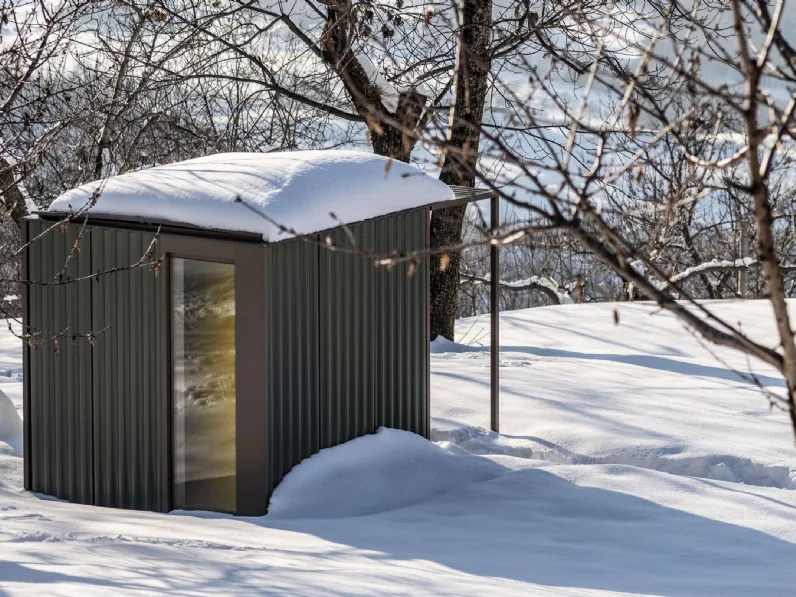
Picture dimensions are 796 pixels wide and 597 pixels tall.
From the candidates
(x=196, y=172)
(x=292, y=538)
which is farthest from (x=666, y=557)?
(x=196, y=172)

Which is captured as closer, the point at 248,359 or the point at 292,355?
the point at 248,359

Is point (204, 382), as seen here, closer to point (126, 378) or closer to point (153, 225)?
point (126, 378)

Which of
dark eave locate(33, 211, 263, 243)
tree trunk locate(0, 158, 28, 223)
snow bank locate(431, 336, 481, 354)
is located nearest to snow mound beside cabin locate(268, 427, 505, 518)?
dark eave locate(33, 211, 263, 243)

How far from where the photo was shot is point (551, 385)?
9.11 m

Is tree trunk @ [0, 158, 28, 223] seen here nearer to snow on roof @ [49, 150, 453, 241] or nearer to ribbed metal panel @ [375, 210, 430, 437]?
snow on roof @ [49, 150, 453, 241]

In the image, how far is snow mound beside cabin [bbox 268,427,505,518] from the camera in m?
5.63

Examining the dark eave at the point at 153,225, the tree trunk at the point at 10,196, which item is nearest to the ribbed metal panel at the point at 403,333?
the dark eave at the point at 153,225

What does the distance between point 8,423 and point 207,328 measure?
2.65m

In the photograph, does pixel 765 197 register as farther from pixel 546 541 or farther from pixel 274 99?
pixel 274 99

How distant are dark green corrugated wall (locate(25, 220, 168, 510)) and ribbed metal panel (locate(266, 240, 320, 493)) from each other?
0.69 metres

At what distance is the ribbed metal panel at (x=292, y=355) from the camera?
18.1 ft

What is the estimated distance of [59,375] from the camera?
6223 millimetres

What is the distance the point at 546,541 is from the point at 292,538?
128 centimetres

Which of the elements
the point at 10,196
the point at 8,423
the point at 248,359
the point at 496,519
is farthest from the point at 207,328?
the point at 10,196
